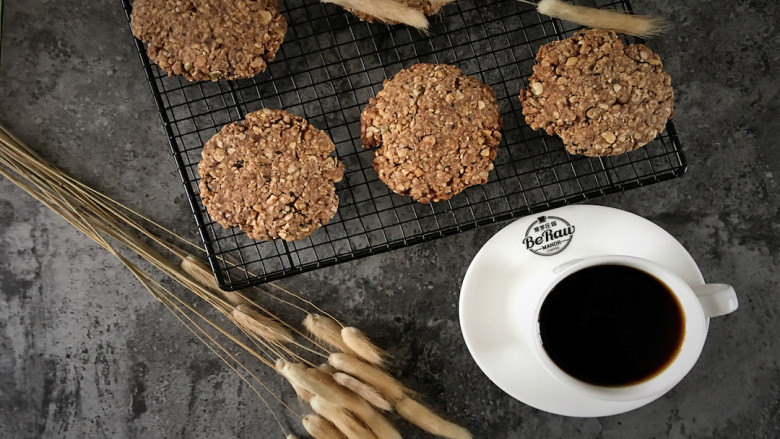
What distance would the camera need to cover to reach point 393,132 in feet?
6.43

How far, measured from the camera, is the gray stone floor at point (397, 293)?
2297 millimetres

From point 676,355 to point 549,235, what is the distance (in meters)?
0.48

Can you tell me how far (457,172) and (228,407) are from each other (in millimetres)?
1228

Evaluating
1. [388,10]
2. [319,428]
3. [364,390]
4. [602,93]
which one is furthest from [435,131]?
[319,428]

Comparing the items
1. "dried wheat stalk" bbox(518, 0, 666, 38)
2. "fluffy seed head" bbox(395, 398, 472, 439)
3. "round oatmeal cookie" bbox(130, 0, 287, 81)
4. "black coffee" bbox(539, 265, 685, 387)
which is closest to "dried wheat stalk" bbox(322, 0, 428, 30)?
"round oatmeal cookie" bbox(130, 0, 287, 81)

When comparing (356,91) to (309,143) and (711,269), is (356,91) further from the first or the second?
(711,269)

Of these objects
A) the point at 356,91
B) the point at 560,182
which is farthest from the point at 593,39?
the point at 356,91

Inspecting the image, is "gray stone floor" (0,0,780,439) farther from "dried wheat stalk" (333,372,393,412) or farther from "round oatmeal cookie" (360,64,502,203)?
"round oatmeal cookie" (360,64,502,203)

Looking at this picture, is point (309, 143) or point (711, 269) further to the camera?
point (711, 269)

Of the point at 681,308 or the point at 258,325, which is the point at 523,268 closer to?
the point at 681,308

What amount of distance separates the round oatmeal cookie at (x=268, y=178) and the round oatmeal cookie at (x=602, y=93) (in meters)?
0.74

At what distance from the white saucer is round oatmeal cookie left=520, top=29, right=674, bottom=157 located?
0.80 ft

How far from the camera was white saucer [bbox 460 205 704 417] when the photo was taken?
1879 millimetres

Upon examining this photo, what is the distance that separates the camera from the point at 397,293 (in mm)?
2332
